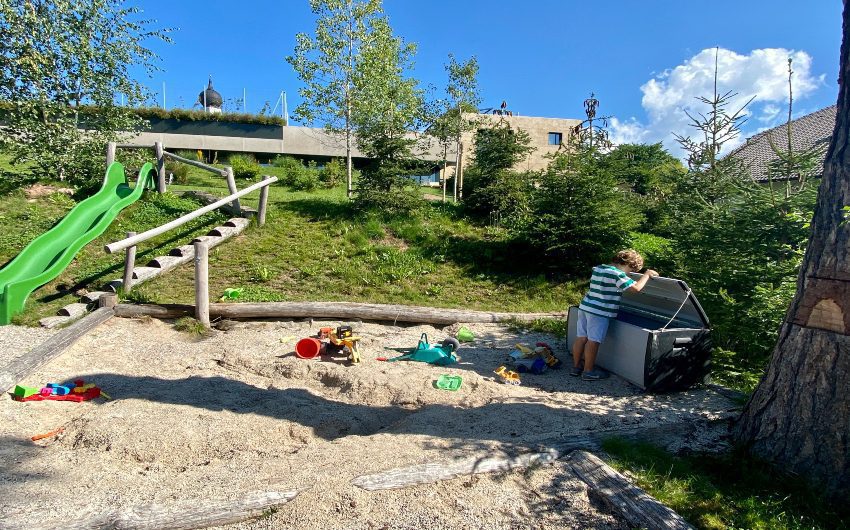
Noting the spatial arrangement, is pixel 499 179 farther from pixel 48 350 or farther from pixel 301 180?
pixel 48 350

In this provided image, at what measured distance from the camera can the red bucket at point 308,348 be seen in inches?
229

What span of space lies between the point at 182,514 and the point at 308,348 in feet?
10.2

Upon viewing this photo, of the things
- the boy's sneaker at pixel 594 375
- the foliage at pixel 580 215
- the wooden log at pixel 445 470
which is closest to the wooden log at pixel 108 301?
the wooden log at pixel 445 470

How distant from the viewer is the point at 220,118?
93.9 ft

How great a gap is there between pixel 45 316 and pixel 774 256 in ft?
29.5

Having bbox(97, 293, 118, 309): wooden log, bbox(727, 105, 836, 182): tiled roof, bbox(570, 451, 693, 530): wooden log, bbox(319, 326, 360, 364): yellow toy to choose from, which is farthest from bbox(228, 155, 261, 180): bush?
bbox(570, 451, 693, 530): wooden log

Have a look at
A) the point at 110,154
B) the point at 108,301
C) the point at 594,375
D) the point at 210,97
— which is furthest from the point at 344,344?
the point at 210,97

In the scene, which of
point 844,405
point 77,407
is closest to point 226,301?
point 77,407

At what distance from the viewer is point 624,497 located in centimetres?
289

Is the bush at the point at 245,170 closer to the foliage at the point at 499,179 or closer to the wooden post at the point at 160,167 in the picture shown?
the wooden post at the point at 160,167

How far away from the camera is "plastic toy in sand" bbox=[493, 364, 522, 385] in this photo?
206 inches

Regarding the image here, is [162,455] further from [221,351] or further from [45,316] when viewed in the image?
[45,316]

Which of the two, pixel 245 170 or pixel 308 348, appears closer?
pixel 308 348

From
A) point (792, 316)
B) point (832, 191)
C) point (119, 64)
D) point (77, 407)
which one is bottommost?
point (77, 407)
